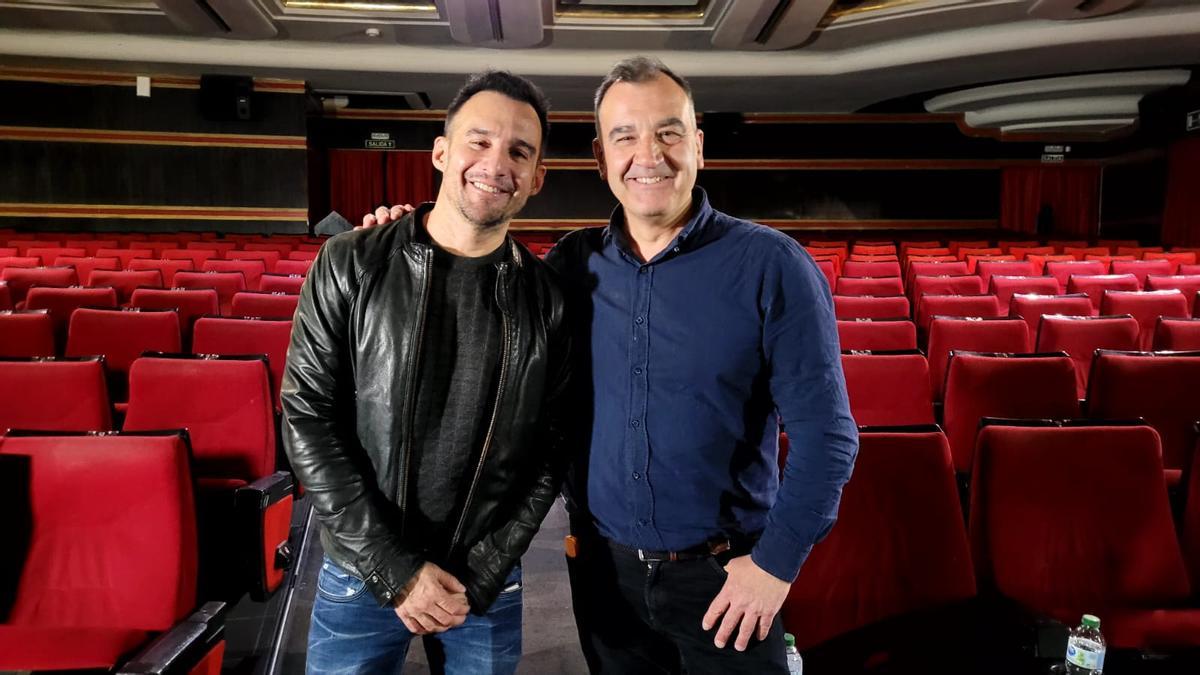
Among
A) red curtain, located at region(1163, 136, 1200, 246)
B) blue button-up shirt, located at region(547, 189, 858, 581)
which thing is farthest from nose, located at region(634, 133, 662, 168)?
red curtain, located at region(1163, 136, 1200, 246)

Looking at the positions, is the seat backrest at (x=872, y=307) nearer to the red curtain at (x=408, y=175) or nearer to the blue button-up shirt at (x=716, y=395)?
the blue button-up shirt at (x=716, y=395)

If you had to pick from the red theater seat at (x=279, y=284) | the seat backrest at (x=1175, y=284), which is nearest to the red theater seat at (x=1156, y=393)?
the seat backrest at (x=1175, y=284)

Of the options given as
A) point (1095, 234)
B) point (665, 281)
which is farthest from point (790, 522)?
point (1095, 234)

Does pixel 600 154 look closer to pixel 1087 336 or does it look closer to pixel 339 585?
pixel 339 585

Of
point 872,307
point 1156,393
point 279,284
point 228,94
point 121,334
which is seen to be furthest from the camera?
point 228,94

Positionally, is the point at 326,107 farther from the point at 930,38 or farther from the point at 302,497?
the point at 302,497

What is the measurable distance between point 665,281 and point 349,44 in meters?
9.15

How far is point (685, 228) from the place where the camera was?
1118 millimetres

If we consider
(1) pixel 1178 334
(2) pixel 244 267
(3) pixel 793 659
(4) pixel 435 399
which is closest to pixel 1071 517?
(3) pixel 793 659

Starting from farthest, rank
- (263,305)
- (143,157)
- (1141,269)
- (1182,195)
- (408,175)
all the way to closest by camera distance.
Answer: (408,175), (1182,195), (143,157), (1141,269), (263,305)

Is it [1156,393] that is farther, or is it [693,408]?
[1156,393]

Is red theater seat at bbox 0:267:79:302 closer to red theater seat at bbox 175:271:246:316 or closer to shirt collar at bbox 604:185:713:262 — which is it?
red theater seat at bbox 175:271:246:316

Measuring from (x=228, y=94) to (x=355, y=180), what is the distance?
2765 millimetres

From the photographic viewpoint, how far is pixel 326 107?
39.0ft
